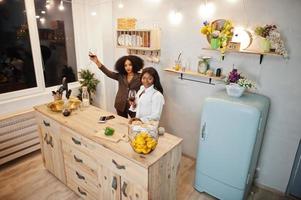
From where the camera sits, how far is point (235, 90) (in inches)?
90.9

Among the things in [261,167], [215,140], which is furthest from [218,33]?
[261,167]

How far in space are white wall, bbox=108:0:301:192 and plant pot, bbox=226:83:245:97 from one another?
1.14 feet

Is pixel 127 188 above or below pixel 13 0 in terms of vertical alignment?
below

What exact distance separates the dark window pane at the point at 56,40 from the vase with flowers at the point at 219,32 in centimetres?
272

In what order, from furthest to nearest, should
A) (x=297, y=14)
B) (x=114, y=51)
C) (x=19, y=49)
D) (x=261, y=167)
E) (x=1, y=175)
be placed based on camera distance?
(x=114, y=51)
(x=19, y=49)
(x=1, y=175)
(x=261, y=167)
(x=297, y=14)

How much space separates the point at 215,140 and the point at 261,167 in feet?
2.94

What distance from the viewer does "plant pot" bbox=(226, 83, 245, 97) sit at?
2.29 meters

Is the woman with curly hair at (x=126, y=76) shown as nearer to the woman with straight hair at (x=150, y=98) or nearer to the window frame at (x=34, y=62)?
the woman with straight hair at (x=150, y=98)

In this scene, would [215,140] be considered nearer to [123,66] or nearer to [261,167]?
[261,167]

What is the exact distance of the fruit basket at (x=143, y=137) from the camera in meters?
1.66

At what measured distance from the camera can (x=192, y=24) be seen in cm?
282

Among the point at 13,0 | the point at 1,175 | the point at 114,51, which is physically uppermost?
the point at 13,0

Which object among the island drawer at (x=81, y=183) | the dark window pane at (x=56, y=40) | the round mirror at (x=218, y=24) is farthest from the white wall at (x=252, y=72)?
the island drawer at (x=81, y=183)

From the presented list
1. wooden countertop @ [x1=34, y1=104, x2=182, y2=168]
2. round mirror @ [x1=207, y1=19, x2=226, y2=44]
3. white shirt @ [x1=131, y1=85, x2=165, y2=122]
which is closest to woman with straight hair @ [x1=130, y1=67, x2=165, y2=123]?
white shirt @ [x1=131, y1=85, x2=165, y2=122]
